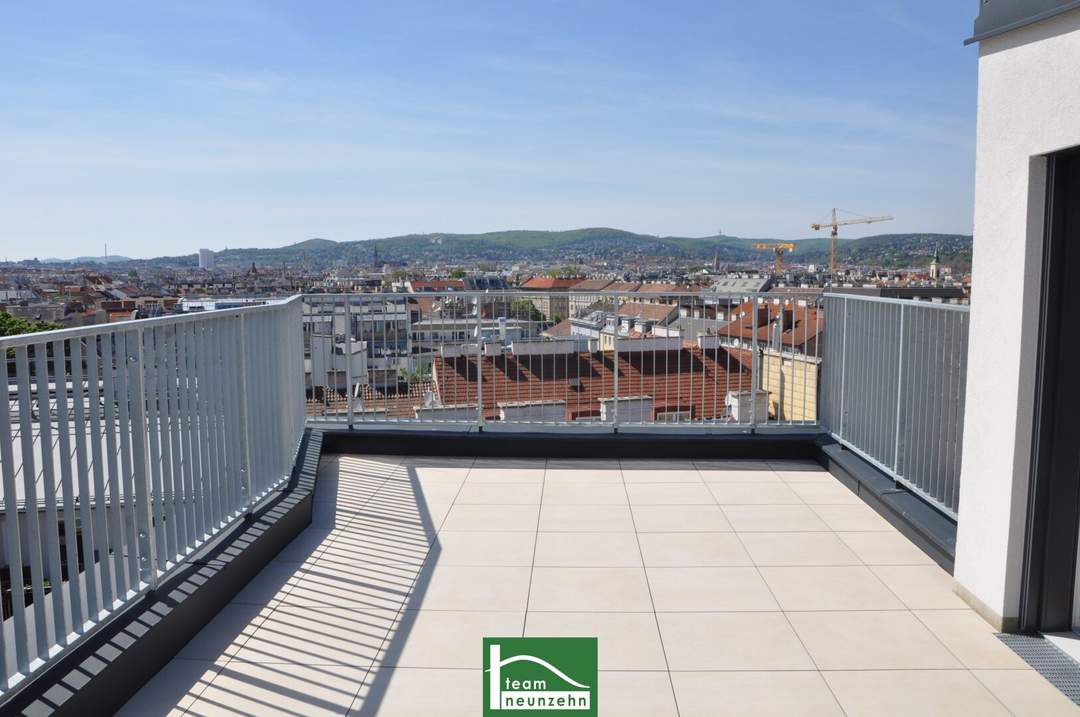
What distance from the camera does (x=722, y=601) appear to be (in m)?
3.61

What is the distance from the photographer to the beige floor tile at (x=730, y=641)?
2998 mm

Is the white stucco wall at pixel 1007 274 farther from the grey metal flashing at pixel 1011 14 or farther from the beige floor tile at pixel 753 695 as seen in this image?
the beige floor tile at pixel 753 695

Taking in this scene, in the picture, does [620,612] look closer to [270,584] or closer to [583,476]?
[270,584]

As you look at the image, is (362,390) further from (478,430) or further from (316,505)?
(316,505)

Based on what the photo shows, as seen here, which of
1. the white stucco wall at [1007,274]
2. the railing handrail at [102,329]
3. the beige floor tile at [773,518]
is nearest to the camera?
the railing handrail at [102,329]

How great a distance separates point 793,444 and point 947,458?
2384mm

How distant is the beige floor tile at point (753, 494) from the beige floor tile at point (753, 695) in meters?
2.42

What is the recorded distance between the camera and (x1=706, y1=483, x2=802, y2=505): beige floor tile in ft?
17.4

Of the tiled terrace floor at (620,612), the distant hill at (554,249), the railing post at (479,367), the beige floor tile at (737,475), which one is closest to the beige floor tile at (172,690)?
the tiled terrace floor at (620,612)

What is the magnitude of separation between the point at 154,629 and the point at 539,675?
1483 millimetres

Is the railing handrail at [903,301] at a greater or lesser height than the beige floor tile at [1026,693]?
greater

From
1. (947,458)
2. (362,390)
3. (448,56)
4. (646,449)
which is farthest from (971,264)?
(448,56)

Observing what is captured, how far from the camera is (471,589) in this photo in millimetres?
3748

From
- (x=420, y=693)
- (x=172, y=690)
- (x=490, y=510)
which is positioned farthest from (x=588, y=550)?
(x=172, y=690)
